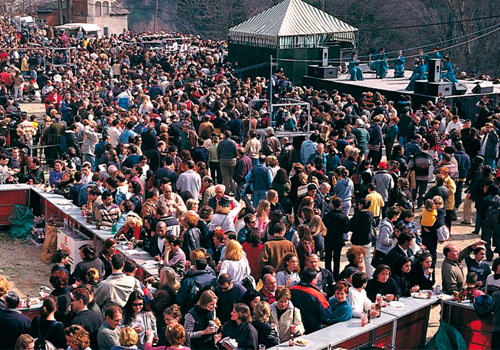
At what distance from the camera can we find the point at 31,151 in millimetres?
19578

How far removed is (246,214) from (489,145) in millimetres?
6959

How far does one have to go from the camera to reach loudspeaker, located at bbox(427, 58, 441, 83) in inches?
956

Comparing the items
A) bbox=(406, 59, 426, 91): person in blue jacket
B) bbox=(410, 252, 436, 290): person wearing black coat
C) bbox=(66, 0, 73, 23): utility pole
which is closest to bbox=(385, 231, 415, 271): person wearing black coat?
bbox=(410, 252, 436, 290): person wearing black coat

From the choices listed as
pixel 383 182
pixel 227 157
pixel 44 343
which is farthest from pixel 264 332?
pixel 227 157

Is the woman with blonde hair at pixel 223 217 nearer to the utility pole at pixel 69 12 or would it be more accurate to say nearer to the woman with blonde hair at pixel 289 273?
the woman with blonde hair at pixel 289 273

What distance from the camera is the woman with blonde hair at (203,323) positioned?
834 cm

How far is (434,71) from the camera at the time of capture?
2438cm

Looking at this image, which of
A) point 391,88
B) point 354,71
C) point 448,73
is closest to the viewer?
point 448,73

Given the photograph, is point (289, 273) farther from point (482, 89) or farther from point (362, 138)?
point (482, 89)

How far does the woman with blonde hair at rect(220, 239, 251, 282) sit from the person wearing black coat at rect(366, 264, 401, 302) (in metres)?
1.46

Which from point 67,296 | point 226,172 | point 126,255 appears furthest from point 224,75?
point 67,296

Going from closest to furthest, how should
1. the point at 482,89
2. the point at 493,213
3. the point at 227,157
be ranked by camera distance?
the point at 493,213, the point at 227,157, the point at 482,89

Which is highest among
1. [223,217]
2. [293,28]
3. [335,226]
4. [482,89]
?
[293,28]

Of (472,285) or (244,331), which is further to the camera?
(472,285)
